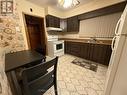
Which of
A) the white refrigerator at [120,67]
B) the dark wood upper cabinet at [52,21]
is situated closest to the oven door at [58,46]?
the dark wood upper cabinet at [52,21]

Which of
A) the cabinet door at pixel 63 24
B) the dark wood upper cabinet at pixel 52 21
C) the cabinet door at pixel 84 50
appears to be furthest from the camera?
the cabinet door at pixel 63 24

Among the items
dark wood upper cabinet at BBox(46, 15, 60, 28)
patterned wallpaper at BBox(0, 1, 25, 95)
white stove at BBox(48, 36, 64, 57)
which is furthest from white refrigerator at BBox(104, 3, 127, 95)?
dark wood upper cabinet at BBox(46, 15, 60, 28)

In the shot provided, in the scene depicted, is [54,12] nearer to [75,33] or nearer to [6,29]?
[75,33]

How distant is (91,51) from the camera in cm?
305

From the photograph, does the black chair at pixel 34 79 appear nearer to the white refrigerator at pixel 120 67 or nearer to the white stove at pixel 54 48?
the white refrigerator at pixel 120 67

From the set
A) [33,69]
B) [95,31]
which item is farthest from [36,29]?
[33,69]

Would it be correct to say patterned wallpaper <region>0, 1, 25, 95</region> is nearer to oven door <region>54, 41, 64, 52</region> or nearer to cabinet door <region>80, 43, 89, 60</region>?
oven door <region>54, 41, 64, 52</region>

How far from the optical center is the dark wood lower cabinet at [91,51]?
2586mm

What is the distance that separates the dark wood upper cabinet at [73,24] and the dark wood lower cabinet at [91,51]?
0.79 meters

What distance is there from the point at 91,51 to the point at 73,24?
187 centimetres

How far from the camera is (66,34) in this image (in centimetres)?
478

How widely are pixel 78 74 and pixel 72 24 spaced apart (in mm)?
2839

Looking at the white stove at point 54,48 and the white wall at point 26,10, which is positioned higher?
the white wall at point 26,10

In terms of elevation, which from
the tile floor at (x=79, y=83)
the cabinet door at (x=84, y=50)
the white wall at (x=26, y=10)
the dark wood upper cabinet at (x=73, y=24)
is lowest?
the tile floor at (x=79, y=83)
